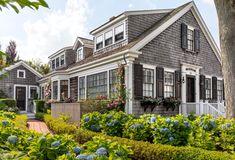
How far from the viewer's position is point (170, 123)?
551cm

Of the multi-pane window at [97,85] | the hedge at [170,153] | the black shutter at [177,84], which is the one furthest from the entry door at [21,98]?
the hedge at [170,153]

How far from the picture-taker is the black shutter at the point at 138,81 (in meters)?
11.0

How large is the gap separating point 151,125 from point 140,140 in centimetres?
58

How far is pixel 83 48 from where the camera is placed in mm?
17984

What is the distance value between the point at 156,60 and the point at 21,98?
15306 mm

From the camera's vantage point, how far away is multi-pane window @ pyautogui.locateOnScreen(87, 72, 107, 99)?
43.0 feet

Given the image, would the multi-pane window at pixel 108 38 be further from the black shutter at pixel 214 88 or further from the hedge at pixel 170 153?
the hedge at pixel 170 153

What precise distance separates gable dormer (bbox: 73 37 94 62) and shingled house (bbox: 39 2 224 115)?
6.43 ft

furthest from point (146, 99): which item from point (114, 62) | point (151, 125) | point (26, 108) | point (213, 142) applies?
point (26, 108)

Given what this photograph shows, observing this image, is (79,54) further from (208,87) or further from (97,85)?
(208,87)

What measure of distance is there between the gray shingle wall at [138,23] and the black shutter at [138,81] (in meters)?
2.20

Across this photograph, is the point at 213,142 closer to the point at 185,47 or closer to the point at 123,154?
the point at 123,154

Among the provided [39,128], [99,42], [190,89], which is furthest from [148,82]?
[39,128]

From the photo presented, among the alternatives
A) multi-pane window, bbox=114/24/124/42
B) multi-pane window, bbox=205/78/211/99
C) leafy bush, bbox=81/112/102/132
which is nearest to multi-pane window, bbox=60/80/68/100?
multi-pane window, bbox=114/24/124/42
